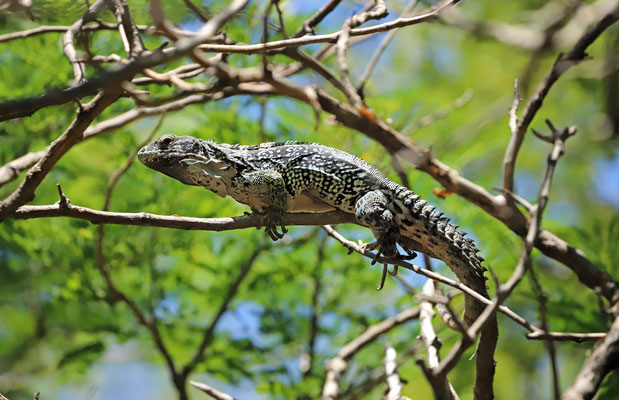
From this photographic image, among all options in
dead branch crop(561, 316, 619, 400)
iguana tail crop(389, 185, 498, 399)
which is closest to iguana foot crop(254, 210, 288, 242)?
iguana tail crop(389, 185, 498, 399)

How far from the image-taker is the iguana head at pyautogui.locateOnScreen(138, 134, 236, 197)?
5352 mm

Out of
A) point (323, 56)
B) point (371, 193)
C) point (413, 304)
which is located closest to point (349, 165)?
point (371, 193)

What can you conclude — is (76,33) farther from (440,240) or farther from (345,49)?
(440,240)

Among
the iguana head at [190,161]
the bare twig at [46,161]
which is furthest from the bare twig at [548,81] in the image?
the bare twig at [46,161]

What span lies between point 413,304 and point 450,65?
6601 millimetres

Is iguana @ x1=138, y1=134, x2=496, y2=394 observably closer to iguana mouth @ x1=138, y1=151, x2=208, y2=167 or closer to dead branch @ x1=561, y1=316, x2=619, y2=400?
iguana mouth @ x1=138, y1=151, x2=208, y2=167

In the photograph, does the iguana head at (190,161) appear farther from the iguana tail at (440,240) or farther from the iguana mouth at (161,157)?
the iguana tail at (440,240)

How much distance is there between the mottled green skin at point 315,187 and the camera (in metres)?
5.04

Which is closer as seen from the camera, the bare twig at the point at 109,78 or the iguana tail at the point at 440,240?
the bare twig at the point at 109,78

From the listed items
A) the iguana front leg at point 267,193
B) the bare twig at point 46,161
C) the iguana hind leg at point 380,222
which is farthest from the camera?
the iguana front leg at point 267,193

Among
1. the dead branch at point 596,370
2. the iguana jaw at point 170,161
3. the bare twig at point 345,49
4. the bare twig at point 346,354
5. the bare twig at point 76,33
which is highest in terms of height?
the bare twig at point 345,49

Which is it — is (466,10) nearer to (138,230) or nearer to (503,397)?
(503,397)

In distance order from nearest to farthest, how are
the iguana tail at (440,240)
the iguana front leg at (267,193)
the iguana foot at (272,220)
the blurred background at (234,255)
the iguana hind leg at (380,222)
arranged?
the iguana tail at (440,240) → the iguana hind leg at (380,222) → the iguana foot at (272,220) → the iguana front leg at (267,193) → the blurred background at (234,255)

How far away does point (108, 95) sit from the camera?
459 cm
